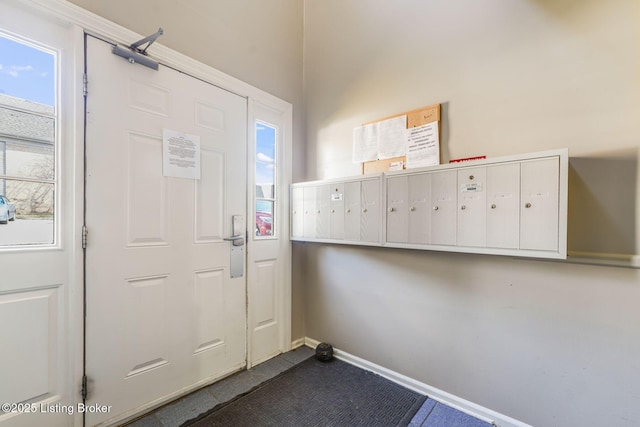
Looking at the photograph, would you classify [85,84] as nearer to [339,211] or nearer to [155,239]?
[155,239]

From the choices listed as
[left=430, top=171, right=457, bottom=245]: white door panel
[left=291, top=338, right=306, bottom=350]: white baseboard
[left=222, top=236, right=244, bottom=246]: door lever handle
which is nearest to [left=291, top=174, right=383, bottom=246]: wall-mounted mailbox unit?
[left=430, top=171, right=457, bottom=245]: white door panel

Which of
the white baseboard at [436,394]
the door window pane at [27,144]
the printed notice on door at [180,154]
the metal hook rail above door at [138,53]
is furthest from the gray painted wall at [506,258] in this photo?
the door window pane at [27,144]

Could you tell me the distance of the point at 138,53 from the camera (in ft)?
5.00

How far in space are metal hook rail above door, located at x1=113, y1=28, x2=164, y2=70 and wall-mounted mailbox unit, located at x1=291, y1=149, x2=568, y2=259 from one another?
1.29 metres

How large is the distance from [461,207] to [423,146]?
0.51 meters

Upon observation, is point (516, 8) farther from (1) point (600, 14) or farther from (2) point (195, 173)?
(2) point (195, 173)

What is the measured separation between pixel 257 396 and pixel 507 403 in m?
1.46

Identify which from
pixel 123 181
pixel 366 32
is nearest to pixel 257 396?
pixel 123 181

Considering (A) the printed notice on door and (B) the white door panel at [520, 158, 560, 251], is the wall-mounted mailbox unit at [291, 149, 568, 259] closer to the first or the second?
(B) the white door panel at [520, 158, 560, 251]

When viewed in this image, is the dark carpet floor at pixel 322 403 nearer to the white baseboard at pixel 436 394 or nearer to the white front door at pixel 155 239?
the white baseboard at pixel 436 394

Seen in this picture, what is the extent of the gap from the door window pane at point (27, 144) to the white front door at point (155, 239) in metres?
0.16

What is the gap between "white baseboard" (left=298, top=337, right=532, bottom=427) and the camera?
150 cm

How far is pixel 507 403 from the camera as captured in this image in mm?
1479

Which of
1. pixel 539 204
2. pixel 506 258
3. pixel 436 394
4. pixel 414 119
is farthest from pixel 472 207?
pixel 436 394
